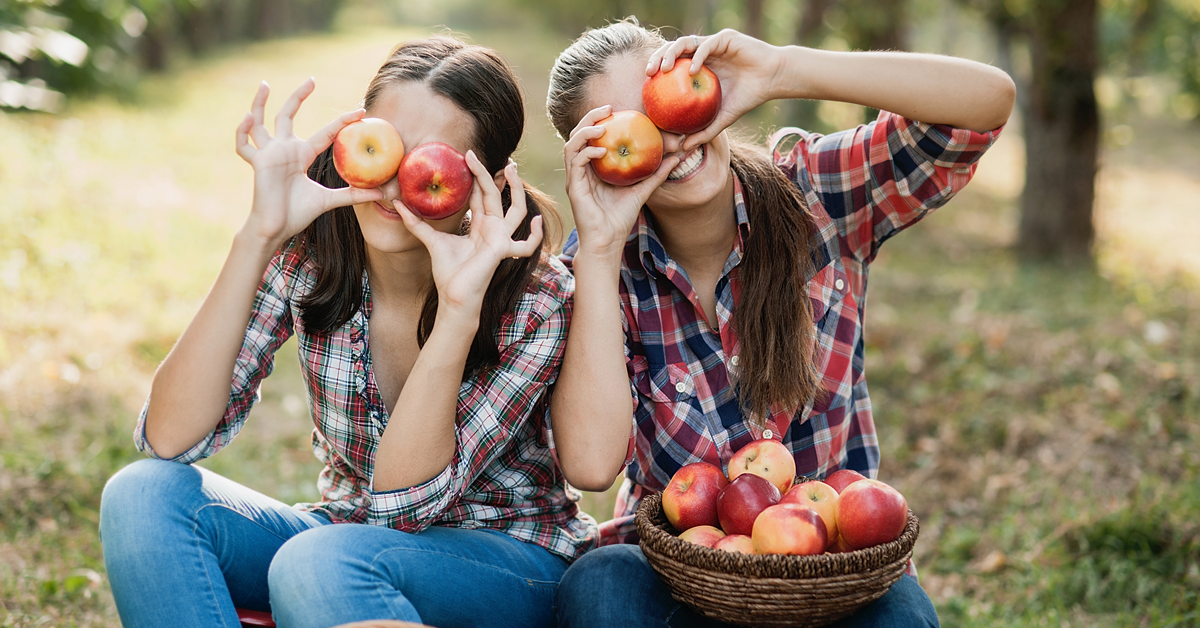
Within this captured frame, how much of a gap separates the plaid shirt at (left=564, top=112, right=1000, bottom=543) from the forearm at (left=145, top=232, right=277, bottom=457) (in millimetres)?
797

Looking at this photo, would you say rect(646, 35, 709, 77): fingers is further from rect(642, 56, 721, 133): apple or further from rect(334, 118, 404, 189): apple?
rect(334, 118, 404, 189): apple

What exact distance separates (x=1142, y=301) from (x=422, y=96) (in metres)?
5.55

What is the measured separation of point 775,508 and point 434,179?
3.27ft

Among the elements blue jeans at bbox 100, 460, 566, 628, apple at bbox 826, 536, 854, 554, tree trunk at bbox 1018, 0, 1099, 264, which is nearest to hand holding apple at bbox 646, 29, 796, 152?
apple at bbox 826, 536, 854, 554

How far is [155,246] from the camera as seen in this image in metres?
6.93

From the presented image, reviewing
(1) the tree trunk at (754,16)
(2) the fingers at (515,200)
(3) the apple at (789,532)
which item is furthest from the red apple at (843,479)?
(1) the tree trunk at (754,16)

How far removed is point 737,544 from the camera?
183 centimetres

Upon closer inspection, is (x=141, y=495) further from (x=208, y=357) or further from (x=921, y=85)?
(x=921, y=85)

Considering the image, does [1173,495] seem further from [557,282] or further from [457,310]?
[457,310]

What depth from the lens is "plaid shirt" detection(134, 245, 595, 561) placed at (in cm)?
215

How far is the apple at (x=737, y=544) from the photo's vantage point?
1.82 meters

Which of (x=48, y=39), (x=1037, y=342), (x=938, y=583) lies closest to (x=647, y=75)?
(x=938, y=583)

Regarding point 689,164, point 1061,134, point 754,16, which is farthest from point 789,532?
point 754,16

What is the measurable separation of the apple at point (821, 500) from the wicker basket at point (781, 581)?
144 mm
